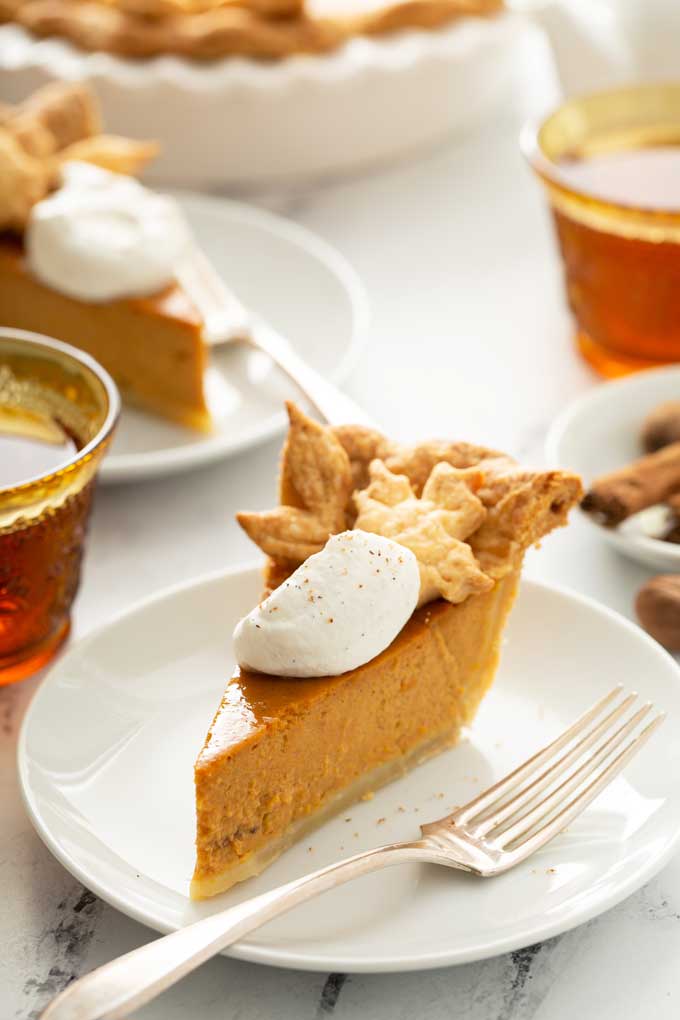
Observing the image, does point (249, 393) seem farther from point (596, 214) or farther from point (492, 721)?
point (492, 721)

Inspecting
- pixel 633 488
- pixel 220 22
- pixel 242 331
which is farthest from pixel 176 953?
pixel 220 22

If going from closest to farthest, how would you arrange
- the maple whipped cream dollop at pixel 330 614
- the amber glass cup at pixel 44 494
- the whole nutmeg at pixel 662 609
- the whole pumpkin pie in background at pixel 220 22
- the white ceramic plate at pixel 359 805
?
1. the white ceramic plate at pixel 359 805
2. the maple whipped cream dollop at pixel 330 614
3. the amber glass cup at pixel 44 494
4. the whole nutmeg at pixel 662 609
5. the whole pumpkin pie in background at pixel 220 22

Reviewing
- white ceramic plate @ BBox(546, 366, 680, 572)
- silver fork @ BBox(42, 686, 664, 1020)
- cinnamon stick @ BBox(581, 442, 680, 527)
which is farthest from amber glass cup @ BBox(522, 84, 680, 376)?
silver fork @ BBox(42, 686, 664, 1020)

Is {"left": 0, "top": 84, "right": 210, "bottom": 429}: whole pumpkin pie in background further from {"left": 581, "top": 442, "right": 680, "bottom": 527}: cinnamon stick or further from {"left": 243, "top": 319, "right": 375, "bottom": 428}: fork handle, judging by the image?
{"left": 581, "top": 442, "right": 680, "bottom": 527}: cinnamon stick

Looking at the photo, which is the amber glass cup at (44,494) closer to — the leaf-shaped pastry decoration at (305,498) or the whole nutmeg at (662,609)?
the leaf-shaped pastry decoration at (305,498)

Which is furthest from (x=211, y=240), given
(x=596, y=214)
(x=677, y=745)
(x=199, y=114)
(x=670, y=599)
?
(x=677, y=745)

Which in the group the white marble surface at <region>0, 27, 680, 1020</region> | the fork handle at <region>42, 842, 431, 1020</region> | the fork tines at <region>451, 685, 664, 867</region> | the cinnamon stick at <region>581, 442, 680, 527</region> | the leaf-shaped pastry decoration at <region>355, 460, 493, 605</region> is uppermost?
the leaf-shaped pastry decoration at <region>355, 460, 493, 605</region>

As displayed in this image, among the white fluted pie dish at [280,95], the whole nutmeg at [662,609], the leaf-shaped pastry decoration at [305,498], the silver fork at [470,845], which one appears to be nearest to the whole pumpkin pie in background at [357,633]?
the leaf-shaped pastry decoration at [305,498]
